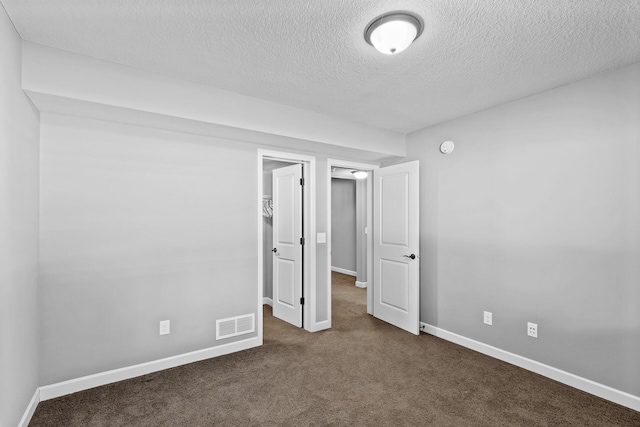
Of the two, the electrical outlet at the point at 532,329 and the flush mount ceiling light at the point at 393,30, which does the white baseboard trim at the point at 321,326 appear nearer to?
the electrical outlet at the point at 532,329

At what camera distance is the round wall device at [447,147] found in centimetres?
352

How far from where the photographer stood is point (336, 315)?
4426 mm

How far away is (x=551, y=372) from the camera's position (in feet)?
8.86

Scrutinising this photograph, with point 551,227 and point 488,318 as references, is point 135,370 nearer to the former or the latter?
point 488,318

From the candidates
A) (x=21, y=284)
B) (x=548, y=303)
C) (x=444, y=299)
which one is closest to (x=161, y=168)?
(x=21, y=284)

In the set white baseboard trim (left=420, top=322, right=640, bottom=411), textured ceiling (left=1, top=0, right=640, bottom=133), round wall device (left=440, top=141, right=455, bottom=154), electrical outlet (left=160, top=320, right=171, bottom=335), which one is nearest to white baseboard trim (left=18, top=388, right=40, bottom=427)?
electrical outlet (left=160, top=320, right=171, bottom=335)

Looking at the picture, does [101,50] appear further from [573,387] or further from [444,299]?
[573,387]

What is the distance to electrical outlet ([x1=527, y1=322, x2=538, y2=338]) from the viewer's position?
282 centimetres

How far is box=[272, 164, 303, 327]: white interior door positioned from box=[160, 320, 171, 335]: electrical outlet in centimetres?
155

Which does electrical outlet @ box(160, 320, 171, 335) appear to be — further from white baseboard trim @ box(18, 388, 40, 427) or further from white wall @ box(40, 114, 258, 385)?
white baseboard trim @ box(18, 388, 40, 427)

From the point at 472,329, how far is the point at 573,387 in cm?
92

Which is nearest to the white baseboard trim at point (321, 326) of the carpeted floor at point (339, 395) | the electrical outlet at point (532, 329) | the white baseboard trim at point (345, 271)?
the carpeted floor at point (339, 395)

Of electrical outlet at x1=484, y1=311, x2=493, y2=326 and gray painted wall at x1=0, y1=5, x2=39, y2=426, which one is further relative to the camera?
electrical outlet at x1=484, y1=311, x2=493, y2=326

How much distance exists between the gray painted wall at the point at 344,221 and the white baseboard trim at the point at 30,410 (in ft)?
19.0
